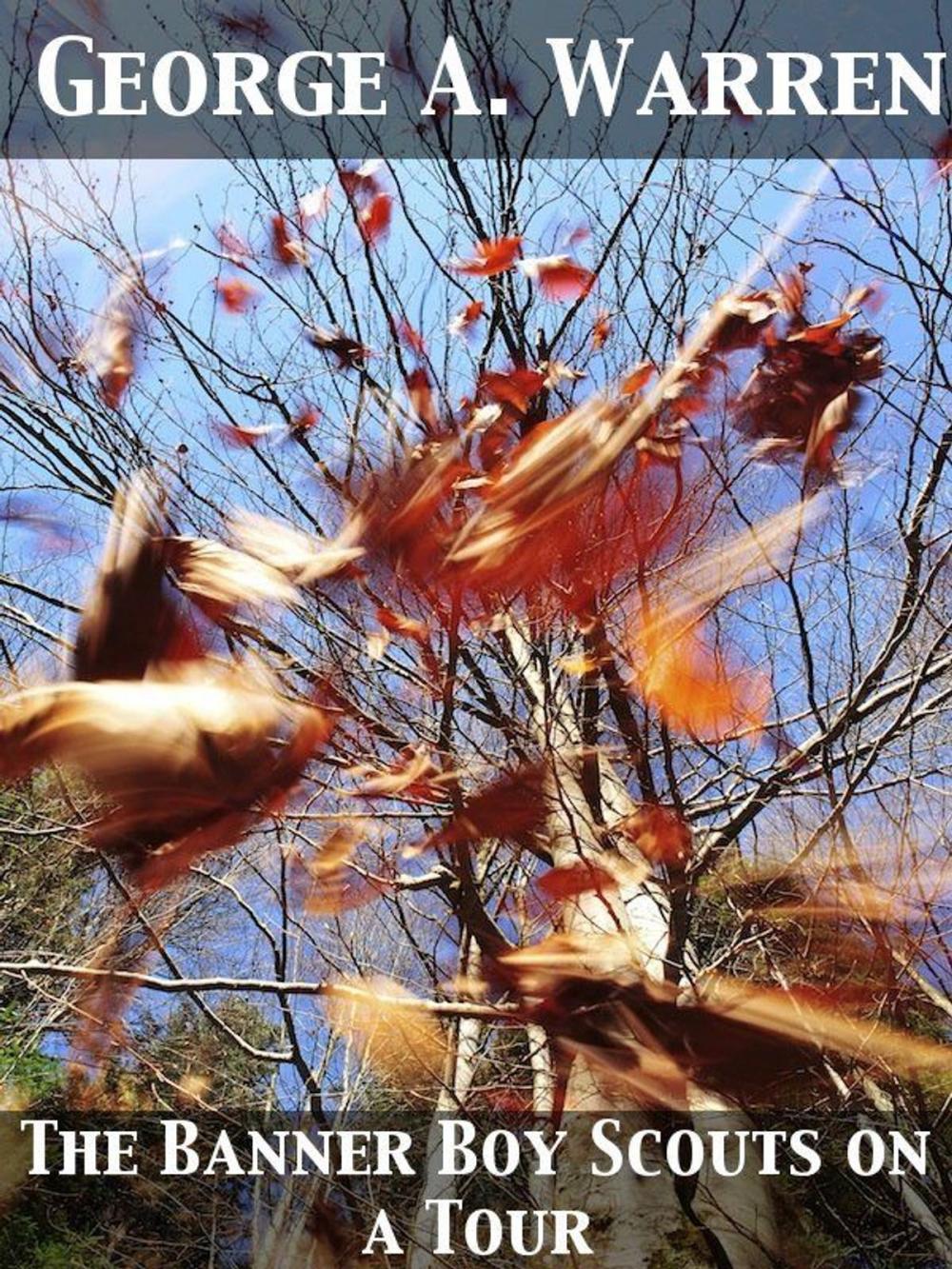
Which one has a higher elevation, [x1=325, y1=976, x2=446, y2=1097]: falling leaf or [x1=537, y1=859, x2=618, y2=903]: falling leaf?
[x1=537, y1=859, x2=618, y2=903]: falling leaf

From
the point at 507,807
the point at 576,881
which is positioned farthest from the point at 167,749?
the point at 576,881

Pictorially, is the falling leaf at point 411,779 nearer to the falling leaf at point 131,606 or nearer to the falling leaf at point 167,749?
the falling leaf at point 167,749

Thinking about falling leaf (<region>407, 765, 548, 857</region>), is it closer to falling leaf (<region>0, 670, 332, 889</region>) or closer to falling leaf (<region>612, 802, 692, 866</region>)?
Answer: falling leaf (<region>612, 802, 692, 866</region>)

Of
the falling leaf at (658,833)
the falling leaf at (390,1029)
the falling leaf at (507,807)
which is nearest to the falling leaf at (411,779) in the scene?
the falling leaf at (507,807)

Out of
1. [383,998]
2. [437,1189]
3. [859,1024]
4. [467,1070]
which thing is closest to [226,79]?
[383,998]

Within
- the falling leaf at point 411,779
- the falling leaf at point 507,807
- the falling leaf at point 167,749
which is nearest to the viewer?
the falling leaf at point 167,749

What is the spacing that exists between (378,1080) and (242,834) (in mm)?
2334

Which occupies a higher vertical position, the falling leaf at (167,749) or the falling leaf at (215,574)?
the falling leaf at (215,574)

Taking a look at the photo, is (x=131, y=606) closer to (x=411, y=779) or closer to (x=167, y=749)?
(x=167, y=749)

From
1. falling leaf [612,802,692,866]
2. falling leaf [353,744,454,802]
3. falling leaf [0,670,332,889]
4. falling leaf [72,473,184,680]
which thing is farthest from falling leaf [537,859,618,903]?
falling leaf [72,473,184,680]

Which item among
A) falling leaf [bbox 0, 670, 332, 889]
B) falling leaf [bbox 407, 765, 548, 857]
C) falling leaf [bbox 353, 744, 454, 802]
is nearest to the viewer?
falling leaf [bbox 0, 670, 332, 889]

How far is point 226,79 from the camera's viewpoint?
3.47m

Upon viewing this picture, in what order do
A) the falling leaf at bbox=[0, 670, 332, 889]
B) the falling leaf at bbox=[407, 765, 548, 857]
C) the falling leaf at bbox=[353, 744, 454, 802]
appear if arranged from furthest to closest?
the falling leaf at bbox=[407, 765, 548, 857] < the falling leaf at bbox=[353, 744, 454, 802] < the falling leaf at bbox=[0, 670, 332, 889]

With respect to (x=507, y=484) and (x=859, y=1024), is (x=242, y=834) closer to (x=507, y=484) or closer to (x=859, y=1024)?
(x=507, y=484)
